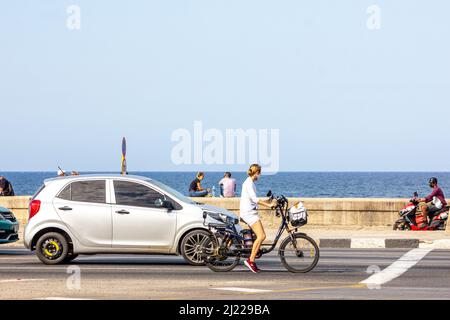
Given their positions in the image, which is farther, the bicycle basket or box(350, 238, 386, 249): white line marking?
box(350, 238, 386, 249): white line marking

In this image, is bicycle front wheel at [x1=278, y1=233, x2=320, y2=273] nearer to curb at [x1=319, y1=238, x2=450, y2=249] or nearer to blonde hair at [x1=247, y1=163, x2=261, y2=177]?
blonde hair at [x1=247, y1=163, x2=261, y2=177]

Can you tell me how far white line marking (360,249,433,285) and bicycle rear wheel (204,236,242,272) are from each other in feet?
7.04

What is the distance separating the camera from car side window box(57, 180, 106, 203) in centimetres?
1772

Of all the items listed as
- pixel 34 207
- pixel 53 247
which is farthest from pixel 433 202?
pixel 34 207

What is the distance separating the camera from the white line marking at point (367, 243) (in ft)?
76.2

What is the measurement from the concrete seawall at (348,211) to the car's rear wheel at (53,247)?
33.0 ft

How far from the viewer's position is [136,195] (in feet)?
57.7

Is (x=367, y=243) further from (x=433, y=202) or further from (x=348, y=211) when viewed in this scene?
(x=348, y=211)

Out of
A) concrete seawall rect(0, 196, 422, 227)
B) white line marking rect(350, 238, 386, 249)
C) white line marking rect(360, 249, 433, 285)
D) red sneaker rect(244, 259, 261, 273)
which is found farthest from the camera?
concrete seawall rect(0, 196, 422, 227)

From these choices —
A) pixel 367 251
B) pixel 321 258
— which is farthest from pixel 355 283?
pixel 367 251

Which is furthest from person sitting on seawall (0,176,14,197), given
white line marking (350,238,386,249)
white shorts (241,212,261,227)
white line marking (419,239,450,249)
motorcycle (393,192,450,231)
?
white shorts (241,212,261,227)

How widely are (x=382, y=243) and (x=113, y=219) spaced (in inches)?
308

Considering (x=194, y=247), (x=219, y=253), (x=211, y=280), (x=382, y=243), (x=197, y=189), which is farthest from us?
(x=197, y=189)

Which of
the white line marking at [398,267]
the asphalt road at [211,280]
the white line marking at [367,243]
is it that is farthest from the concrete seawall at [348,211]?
the asphalt road at [211,280]
